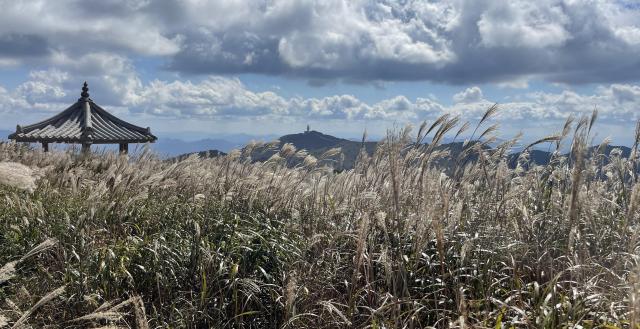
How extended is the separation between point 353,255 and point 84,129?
59.5ft

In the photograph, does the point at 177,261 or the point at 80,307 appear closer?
the point at 80,307

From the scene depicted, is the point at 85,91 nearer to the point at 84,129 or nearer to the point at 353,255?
the point at 84,129

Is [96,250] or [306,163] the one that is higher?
[306,163]

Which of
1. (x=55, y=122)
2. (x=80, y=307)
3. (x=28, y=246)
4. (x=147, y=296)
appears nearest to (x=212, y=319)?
(x=147, y=296)

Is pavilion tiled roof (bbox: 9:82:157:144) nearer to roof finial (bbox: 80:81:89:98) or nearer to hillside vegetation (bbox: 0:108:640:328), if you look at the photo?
roof finial (bbox: 80:81:89:98)

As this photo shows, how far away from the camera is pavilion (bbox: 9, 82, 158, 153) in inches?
813

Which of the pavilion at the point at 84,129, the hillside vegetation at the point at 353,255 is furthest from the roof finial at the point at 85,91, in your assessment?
the hillside vegetation at the point at 353,255

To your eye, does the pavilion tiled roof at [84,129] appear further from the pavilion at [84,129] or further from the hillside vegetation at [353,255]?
the hillside vegetation at [353,255]

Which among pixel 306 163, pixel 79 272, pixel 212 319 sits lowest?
pixel 212 319

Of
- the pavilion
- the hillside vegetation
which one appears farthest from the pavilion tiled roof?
the hillside vegetation

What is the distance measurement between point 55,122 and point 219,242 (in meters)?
18.7

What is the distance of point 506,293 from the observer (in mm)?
4391

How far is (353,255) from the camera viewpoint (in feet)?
16.8

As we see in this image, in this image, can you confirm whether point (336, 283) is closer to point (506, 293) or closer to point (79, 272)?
point (506, 293)
